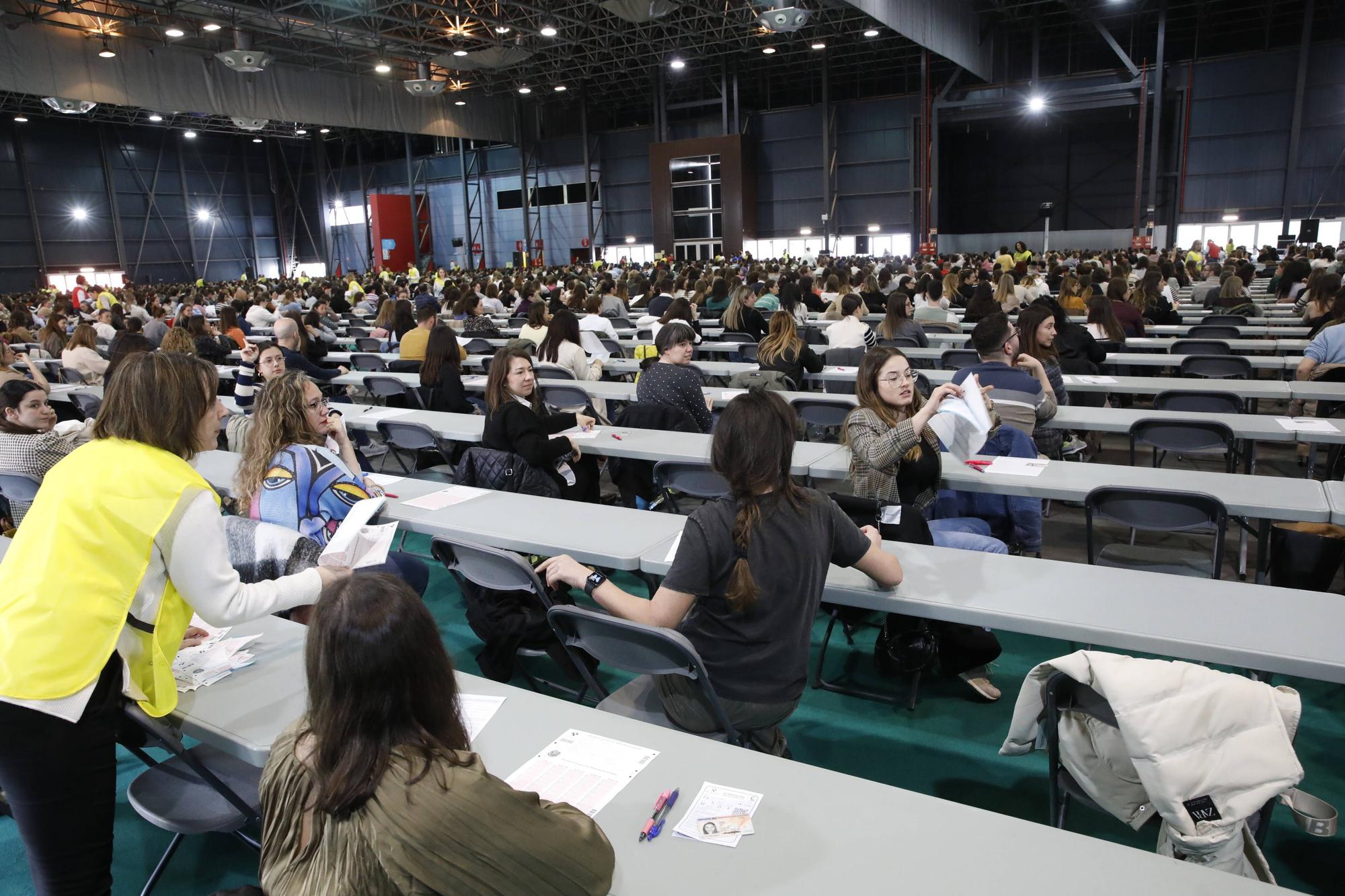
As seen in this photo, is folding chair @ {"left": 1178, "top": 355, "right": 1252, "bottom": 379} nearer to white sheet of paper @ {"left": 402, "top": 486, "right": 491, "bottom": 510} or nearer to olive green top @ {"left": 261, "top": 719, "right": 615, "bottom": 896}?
white sheet of paper @ {"left": 402, "top": 486, "right": 491, "bottom": 510}

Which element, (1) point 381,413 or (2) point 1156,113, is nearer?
(1) point 381,413

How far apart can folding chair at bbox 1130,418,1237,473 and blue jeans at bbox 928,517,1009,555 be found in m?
1.37

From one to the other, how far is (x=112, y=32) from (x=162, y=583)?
18986 mm

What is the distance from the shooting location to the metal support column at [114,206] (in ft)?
89.7

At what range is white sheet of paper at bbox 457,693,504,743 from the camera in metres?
1.87

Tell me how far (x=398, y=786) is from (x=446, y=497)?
2546 millimetres

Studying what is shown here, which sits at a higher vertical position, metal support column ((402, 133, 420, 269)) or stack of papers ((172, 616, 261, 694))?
metal support column ((402, 133, 420, 269))

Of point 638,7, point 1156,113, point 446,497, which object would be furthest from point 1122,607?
point 1156,113

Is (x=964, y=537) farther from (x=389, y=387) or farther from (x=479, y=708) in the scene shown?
(x=389, y=387)

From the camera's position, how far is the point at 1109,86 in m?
20.2

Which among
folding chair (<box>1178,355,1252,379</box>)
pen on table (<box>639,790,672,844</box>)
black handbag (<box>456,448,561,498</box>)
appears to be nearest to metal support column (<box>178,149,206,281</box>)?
black handbag (<box>456,448,561,498</box>)

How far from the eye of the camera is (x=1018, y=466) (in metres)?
3.70

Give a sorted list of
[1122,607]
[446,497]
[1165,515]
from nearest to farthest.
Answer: [1122,607] < [1165,515] < [446,497]

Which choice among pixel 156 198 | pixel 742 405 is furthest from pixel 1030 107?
pixel 156 198
